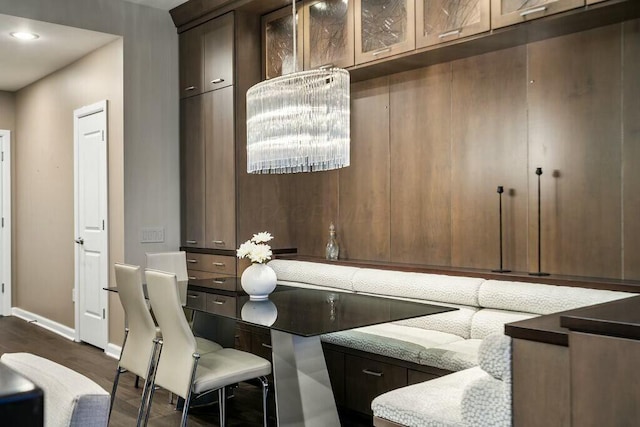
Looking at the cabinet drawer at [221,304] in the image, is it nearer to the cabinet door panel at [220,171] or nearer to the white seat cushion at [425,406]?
the white seat cushion at [425,406]

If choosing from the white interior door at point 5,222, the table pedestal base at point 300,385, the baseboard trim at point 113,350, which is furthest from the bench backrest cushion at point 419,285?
the white interior door at point 5,222

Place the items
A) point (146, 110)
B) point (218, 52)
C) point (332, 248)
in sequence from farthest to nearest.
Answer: point (146, 110)
point (218, 52)
point (332, 248)

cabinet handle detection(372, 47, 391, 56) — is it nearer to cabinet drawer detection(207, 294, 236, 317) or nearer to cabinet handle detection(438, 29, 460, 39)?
cabinet handle detection(438, 29, 460, 39)

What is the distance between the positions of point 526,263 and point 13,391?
311 centimetres

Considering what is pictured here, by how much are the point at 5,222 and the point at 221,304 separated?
496 cm

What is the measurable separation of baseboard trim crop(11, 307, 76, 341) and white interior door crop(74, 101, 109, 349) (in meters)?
0.25

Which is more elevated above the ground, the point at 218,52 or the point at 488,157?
the point at 218,52

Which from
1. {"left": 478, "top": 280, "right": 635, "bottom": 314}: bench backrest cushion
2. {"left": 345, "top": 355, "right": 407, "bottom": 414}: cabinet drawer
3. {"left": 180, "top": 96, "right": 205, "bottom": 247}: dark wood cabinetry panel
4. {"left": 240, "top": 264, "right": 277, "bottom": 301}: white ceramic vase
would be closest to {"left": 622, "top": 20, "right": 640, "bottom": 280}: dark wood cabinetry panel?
{"left": 478, "top": 280, "right": 635, "bottom": 314}: bench backrest cushion

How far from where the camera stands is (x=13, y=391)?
0.68 meters

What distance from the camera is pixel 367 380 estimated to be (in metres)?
3.30

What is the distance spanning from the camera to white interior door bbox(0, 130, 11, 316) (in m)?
6.91

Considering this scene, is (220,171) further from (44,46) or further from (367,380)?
(367,380)

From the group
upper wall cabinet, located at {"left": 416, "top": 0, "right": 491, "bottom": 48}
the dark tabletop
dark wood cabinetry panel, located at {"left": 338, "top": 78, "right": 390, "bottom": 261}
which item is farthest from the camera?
dark wood cabinetry panel, located at {"left": 338, "top": 78, "right": 390, "bottom": 261}

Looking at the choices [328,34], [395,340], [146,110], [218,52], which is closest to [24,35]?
[146,110]
